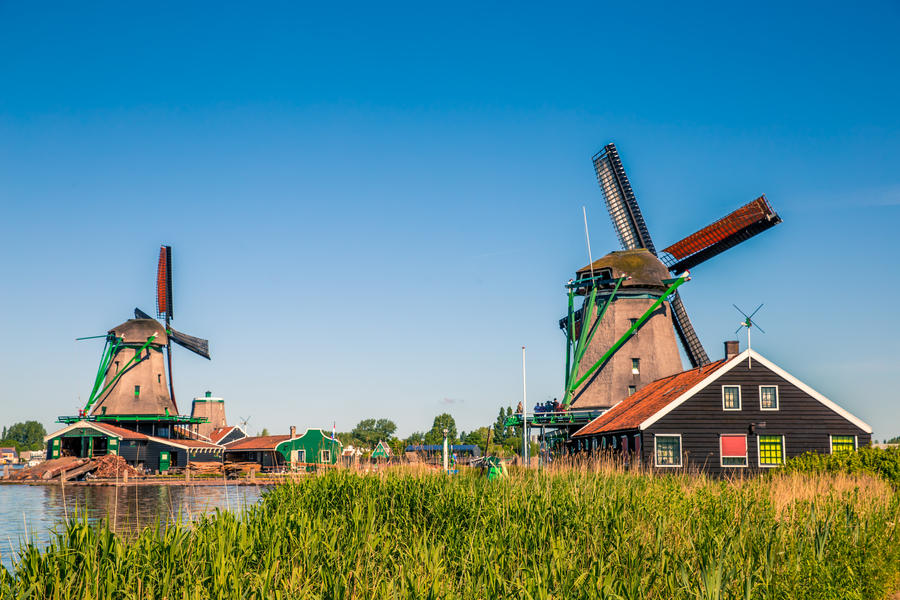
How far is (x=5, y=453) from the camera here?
13350 cm

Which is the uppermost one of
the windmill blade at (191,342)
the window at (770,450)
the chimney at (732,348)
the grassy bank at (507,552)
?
the windmill blade at (191,342)

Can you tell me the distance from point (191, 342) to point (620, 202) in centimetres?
3655

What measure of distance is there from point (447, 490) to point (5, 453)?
14341 cm

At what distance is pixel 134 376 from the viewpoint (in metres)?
56.4

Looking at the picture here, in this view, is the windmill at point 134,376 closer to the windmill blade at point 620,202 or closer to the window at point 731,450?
the windmill blade at point 620,202

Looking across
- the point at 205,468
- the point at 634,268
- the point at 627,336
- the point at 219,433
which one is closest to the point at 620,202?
the point at 634,268

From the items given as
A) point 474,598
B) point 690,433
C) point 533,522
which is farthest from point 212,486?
point 474,598

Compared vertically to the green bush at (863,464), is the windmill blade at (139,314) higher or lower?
higher

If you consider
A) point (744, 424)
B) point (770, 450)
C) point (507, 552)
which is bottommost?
point (770, 450)

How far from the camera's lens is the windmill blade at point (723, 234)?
37.2 metres

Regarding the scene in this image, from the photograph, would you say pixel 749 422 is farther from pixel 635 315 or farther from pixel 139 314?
pixel 139 314

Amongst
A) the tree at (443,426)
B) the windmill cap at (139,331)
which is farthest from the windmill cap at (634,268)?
the tree at (443,426)

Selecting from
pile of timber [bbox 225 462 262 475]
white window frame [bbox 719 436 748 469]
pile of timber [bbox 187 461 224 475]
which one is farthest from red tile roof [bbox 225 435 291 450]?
white window frame [bbox 719 436 748 469]

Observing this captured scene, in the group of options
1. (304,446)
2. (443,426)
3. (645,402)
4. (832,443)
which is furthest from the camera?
(443,426)
